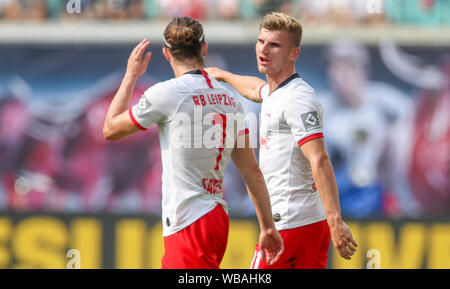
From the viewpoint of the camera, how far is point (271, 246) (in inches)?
231

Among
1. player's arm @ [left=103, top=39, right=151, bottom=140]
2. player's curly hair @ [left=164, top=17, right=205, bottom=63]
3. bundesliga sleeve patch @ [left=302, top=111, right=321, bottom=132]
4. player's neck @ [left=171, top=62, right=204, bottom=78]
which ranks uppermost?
player's curly hair @ [left=164, top=17, right=205, bottom=63]

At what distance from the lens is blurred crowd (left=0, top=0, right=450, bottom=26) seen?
12.0 m

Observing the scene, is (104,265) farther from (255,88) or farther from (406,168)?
(255,88)

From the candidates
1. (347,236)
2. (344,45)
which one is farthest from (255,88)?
(344,45)

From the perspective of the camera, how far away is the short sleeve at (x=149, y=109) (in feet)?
17.1

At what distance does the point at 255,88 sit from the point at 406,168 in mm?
5641

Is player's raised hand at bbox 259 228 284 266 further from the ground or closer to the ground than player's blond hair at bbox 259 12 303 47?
closer to the ground

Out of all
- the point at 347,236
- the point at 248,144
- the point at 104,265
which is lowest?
the point at 104,265

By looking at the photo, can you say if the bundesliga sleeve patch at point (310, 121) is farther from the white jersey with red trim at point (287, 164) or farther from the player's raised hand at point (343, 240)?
the player's raised hand at point (343, 240)

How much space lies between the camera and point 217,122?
5363mm

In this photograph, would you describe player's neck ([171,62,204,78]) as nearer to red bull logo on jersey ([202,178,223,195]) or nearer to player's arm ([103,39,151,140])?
player's arm ([103,39,151,140])

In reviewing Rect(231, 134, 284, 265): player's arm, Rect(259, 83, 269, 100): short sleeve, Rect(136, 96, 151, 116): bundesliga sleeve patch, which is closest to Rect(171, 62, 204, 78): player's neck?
Rect(136, 96, 151, 116): bundesliga sleeve patch

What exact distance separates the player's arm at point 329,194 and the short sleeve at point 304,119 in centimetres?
6

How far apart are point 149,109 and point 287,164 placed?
1.47m
